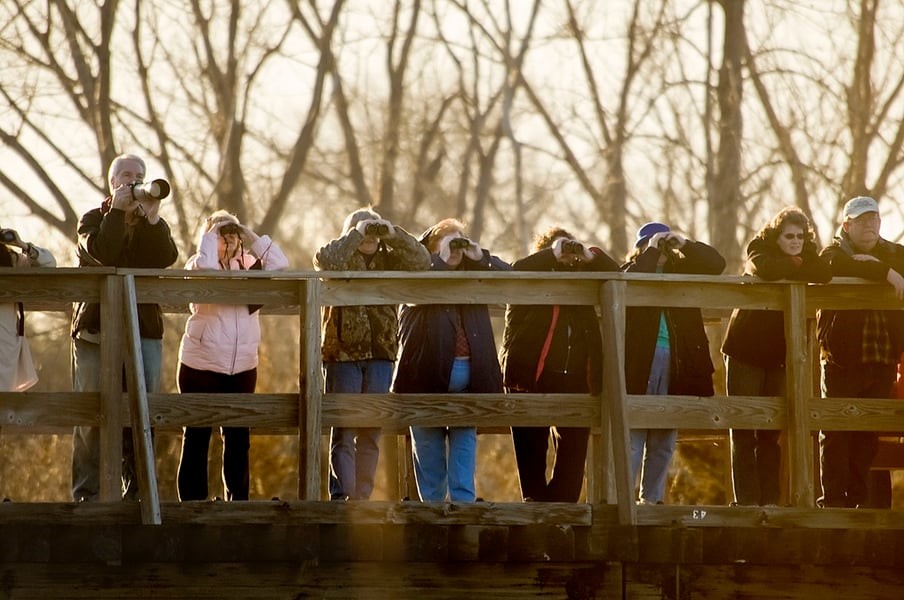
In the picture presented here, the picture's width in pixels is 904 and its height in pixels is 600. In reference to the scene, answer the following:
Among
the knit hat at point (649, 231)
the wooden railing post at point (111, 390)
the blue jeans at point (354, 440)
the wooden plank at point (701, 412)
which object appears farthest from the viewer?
the knit hat at point (649, 231)

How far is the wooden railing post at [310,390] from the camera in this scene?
32.4ft

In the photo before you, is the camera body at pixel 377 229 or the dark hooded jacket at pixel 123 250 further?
the camera body at pixel 377 229

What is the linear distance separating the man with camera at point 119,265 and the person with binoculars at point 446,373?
127 cm

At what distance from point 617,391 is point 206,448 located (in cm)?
211

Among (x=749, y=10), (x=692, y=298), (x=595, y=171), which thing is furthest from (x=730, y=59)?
(x=692, y=298)

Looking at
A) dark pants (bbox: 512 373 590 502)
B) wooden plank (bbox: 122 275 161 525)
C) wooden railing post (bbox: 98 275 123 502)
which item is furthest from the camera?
dark pants (bbox: 512 373 590 502)

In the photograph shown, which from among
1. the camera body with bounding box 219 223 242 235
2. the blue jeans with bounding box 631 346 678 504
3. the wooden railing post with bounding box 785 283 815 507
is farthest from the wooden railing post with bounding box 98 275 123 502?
the wooden railing post with bounding box 785 283 815 507

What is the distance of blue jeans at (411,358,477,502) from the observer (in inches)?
400

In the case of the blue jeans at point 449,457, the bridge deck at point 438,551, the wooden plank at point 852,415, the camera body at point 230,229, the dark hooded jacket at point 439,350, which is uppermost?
the camera body at point 230,229

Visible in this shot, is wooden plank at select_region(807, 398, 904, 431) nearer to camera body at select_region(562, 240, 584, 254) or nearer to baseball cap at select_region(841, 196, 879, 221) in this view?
baseball cap at select_region(841, 196, 879, 221)

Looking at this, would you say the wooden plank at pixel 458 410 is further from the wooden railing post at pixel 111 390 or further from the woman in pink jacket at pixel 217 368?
the wooden railing post at pixel 111 390

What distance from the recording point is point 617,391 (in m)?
9.92

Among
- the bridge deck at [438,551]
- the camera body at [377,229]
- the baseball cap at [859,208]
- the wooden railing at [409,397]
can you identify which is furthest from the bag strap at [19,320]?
the baseball cap at [859,208]

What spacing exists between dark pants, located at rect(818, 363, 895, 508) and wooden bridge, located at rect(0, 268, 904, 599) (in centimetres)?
36
